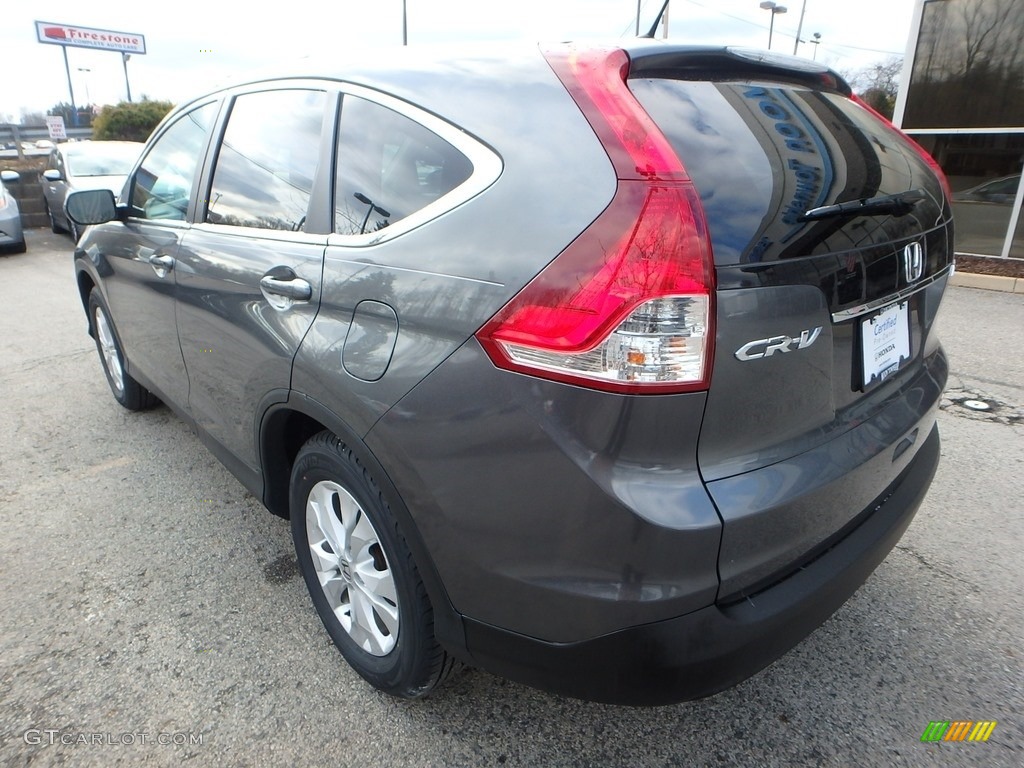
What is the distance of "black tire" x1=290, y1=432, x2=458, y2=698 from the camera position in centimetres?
172

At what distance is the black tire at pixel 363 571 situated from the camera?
5.65 feet

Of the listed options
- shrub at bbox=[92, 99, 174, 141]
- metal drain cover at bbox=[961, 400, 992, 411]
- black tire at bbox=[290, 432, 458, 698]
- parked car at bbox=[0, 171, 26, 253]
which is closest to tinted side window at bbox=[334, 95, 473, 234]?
black tire at bbox=[290, 432, 458, 698]

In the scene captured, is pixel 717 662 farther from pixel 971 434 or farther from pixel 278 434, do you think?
pixel 971 434

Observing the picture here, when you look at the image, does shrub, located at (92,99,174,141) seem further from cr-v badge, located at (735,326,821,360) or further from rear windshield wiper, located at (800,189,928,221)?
cr-v badge, located at (735,326,821,360)

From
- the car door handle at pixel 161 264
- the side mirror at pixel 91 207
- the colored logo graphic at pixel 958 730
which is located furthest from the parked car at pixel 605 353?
the side mirror at pixel 91 207

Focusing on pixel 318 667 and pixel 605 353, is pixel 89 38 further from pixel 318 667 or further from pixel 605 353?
pixel 605 353

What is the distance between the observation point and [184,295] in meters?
2.60

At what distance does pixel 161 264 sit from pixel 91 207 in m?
0.69

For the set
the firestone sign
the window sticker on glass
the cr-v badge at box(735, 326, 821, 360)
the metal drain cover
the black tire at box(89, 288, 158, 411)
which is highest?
the firestone sign

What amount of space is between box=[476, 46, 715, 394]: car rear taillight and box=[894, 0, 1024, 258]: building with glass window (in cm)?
1009

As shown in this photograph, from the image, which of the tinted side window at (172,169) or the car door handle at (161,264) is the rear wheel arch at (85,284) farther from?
the car door handle at (161,264)

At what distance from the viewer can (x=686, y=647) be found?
1.39 metres

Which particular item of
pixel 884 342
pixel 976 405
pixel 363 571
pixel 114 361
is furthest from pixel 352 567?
pixel 976 405

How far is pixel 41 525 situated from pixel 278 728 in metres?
1.76
